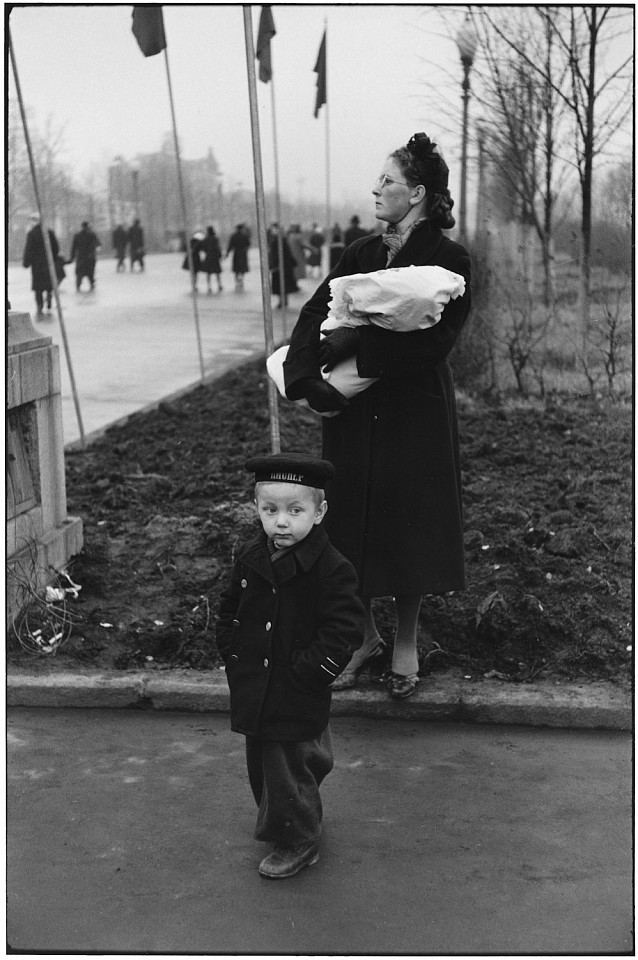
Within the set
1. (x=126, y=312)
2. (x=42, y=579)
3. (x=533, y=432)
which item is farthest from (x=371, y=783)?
(x=126, y=312)

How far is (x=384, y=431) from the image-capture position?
14.3 feet

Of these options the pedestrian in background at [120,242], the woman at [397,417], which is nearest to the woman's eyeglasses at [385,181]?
the woman at [397,417]

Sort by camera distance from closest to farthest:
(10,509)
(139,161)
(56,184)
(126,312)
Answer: (10,509) < (126,312) < (56,184) < (139,161)

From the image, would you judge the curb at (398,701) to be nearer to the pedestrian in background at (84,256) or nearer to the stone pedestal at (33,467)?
the stone pedestal at (33,467)

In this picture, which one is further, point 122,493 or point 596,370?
point 596,370

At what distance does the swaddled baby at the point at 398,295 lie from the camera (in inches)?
155

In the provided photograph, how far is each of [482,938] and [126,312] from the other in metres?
19.3

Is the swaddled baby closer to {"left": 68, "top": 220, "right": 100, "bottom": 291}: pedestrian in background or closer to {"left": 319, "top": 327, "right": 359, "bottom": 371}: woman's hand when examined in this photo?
{"left": 319, "top": 327, "right": 359, "bottom": 371}: woman's hand

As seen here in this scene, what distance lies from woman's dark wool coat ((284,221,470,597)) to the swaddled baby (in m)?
0.25

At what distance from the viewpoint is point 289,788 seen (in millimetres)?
3447

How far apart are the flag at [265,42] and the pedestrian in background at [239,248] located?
1495 cm

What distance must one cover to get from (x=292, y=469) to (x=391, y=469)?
113cm

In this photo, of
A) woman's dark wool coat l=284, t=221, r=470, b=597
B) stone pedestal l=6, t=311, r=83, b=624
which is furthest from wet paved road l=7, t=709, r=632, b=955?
stone pedestal l=6, t=311, r=83, b=624

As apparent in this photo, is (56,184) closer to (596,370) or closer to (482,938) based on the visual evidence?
(596,370)
